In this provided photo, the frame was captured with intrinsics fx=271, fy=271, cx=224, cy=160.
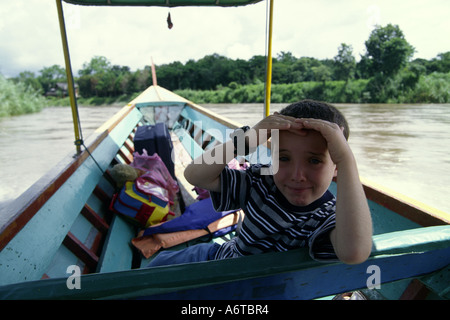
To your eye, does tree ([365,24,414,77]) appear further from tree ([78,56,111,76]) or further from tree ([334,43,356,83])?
tree ([78,56,111,76])

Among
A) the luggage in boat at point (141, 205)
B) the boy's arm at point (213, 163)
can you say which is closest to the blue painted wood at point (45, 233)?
the luggage in boat at point (141, 205)

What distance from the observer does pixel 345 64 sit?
32469 mm

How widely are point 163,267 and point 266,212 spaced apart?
0.42 meters

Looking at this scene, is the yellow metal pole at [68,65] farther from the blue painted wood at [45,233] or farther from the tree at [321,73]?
the tree at [321,73]

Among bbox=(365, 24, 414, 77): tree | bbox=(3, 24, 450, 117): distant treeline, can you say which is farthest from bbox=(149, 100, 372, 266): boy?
bbox=(365, 24, 414, 77): tree

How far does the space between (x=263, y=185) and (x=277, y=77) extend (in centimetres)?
3086

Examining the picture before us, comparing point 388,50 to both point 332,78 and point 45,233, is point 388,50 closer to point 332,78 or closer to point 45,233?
point 332,78

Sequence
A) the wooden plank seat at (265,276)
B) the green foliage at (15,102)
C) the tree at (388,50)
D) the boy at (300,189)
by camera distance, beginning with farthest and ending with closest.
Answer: the tree at (388,50) < the green foliage at (15,102) < the boy at (300,189) < the wooden plank seat at (265,276)

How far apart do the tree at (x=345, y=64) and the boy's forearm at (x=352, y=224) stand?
114ft

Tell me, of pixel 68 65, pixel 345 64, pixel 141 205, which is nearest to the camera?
pixel 68 65

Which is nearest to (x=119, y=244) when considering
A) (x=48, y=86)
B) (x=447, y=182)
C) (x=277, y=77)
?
(x=447, y=182)

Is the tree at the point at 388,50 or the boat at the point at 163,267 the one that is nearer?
the boat at the point at 163,267

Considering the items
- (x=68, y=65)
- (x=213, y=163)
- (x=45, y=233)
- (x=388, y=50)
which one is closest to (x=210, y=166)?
(x=213, y=163)

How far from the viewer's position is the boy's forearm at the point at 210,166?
2.89 feet
